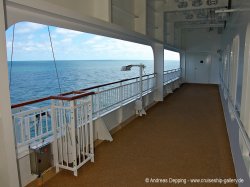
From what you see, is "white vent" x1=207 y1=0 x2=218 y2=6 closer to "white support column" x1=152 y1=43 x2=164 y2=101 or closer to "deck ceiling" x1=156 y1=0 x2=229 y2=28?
"deck ceiling" x1=156 y1=0 x2=229 y2=28

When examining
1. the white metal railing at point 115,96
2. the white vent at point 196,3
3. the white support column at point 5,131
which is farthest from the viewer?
the white vent at point 196,3

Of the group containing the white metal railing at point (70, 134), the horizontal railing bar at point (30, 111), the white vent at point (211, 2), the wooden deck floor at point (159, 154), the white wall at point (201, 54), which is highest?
the white vent at point (211, 2)

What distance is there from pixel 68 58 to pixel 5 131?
15.8 meters

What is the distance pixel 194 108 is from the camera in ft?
21.8

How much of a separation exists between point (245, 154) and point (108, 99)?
9.39 feet

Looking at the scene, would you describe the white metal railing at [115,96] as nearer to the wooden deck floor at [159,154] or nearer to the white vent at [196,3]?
the wooden deck floor at [159,154]

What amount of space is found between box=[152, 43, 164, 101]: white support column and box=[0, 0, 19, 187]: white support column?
623 centimetres

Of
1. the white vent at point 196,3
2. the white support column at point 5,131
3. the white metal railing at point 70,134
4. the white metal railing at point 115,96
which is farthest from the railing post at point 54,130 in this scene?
the white vent at point 196,3

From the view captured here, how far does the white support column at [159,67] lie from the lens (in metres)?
7.68

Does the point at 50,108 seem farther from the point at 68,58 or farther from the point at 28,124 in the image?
the point at 68,58

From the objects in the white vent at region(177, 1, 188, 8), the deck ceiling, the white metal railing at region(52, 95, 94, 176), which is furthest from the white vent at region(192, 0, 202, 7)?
the white metal railing at region(52, 95, 94, 176)

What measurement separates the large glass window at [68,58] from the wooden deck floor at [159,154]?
68.7 inches

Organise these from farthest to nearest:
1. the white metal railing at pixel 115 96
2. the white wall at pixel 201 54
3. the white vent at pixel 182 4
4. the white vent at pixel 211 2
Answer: the white wall at pixel 201 54 < the white vent at pixel 182 4 < the white vent at pixel 211 2 < the white metal railing at pixel 115 96

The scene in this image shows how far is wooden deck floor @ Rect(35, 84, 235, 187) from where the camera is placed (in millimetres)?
2711
